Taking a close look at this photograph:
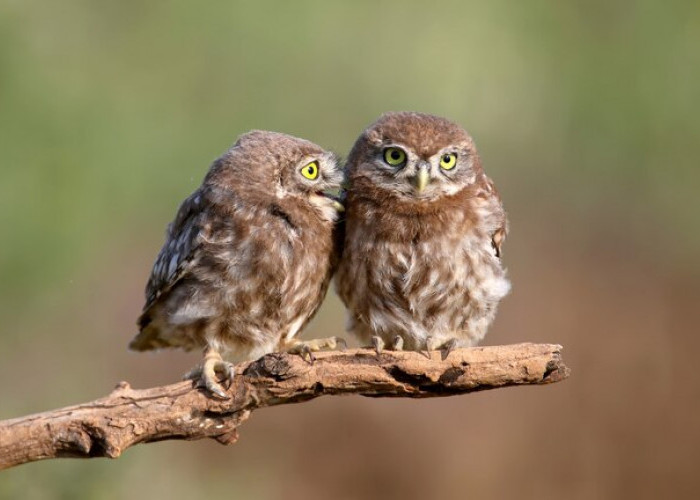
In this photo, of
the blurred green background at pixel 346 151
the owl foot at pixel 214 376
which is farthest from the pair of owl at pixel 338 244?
the blurred green background at pixel 346 151

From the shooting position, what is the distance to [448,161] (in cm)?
600

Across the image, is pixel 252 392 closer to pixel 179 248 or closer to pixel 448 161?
pixel 179 248

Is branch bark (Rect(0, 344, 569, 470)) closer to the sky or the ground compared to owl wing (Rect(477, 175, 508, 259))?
closer to the ground

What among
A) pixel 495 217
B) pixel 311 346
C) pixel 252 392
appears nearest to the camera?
pixel 252 392

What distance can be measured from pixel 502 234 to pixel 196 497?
338cm

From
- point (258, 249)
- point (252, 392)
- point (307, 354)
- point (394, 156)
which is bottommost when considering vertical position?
point (252, 392)

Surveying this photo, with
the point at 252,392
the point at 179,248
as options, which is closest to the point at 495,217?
the point at 179,248

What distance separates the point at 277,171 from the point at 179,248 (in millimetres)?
619

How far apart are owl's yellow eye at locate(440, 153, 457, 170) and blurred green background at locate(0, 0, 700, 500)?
319 cm

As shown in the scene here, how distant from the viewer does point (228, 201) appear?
584cm

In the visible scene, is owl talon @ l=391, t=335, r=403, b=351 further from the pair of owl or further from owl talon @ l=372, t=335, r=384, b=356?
owl talon @ l=372, t=335, r=384, b=356

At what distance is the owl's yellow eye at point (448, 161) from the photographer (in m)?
5.97

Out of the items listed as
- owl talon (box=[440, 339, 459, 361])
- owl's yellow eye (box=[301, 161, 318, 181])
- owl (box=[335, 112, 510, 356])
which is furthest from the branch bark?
owl's yellow eye (box=[301, 161, 318, 181])

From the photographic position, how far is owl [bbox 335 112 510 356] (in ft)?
19.4
